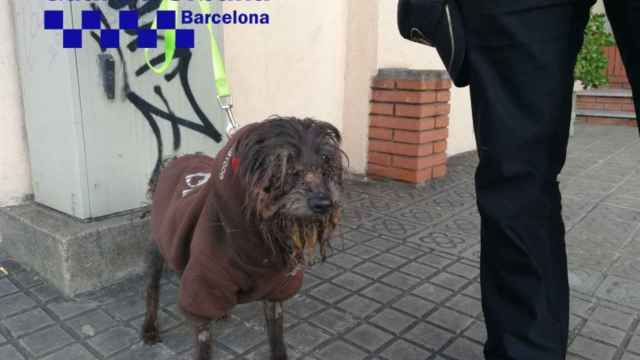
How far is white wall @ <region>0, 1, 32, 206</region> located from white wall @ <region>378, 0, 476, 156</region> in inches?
137

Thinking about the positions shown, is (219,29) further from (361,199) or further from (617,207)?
(617,207)

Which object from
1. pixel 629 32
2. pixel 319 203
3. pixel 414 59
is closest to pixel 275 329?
pixel 319 203

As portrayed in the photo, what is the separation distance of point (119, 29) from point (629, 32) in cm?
271

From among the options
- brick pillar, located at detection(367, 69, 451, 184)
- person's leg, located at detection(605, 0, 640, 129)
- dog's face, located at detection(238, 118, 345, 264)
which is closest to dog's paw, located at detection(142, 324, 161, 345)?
dog's face, located at detection(238, 118, 345, 264)

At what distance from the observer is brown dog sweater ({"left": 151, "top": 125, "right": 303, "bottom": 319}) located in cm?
194

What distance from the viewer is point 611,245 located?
13.0 ft

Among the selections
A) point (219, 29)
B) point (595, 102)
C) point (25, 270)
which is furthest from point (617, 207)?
point (595, 102)

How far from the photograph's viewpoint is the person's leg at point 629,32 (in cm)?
171

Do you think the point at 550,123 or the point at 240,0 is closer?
the point at 550,123

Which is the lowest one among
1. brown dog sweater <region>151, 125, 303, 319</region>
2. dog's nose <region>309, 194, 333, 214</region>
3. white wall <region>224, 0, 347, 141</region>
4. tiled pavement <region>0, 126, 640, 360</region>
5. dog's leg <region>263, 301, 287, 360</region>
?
tiled pavement <region>0, 126, 640, 360</region>

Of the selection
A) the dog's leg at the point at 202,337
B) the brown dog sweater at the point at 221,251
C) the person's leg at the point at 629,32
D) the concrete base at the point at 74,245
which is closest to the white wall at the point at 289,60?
the concrete base at the point at 74,245

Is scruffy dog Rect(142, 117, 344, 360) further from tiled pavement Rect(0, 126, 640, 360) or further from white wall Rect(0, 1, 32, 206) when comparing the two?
white wall Rect(0, 1, 32, 206)

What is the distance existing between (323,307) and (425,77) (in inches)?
123

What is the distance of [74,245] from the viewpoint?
120 inches
